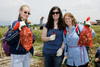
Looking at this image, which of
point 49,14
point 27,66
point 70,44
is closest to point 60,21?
point 49,14

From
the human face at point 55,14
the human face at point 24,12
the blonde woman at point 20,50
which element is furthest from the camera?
the human face at point 55,14

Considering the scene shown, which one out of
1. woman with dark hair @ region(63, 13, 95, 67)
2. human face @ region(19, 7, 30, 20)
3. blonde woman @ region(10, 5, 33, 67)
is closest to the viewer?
blonde woman @ region(10, 5, 33, 67)

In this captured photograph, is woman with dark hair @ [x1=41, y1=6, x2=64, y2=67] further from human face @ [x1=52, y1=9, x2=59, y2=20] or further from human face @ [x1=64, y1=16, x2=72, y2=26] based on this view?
human face @ [x1=64, y1=16, x2=72, y2=26]

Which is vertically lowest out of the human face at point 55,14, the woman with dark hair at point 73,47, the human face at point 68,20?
the woman with dark hair at point 73,47

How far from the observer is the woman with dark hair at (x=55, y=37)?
2607mm

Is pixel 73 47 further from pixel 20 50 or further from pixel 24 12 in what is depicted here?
pixel 24 12

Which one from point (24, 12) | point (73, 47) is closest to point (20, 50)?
point (24, 12)

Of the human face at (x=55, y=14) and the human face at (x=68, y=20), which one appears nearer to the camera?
the human face at (x=68, y=20)

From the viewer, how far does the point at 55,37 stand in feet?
8.55

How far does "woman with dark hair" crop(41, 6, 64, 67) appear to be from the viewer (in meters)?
2.61

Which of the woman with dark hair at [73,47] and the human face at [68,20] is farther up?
the human face at [68,20]

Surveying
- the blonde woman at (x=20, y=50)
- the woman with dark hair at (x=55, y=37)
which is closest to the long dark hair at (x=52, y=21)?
the woman with dark hair at (x=55, y=37)

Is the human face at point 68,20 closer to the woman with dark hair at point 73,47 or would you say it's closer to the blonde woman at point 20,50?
the woman with dark hair at point 73,47

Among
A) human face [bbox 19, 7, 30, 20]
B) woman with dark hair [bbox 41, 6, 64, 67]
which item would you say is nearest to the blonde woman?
human face [bbox 19, 7, 30, 20]
